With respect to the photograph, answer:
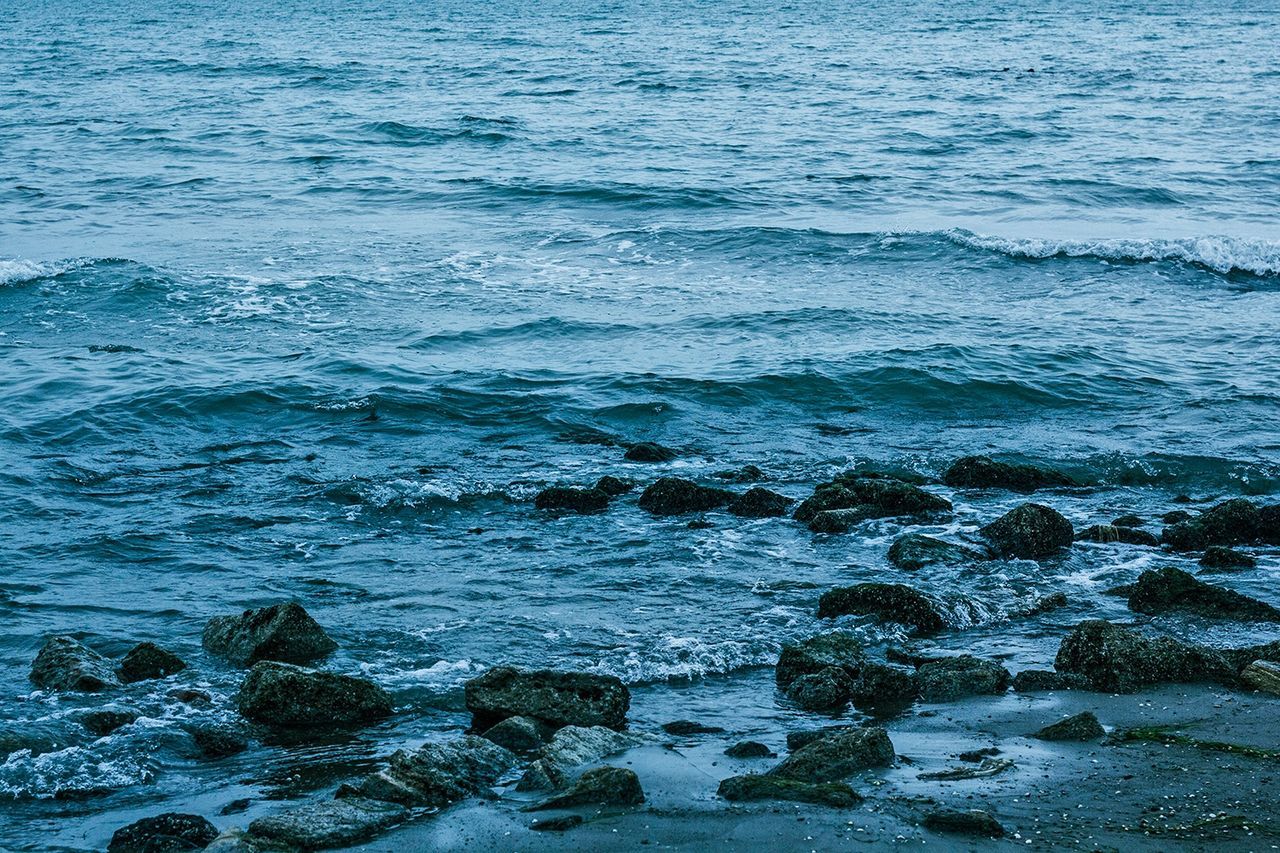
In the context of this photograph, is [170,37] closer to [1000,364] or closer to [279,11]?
[279,11]

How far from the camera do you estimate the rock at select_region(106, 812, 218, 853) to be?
715 cm

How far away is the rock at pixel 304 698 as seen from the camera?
9.13 metres

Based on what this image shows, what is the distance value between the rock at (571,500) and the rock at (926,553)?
10.2ft

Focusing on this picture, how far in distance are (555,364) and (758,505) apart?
6.22 m

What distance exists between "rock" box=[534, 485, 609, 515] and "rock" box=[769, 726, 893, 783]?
600 centimetres

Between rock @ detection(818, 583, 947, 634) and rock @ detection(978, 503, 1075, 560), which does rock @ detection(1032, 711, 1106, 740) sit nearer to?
rock @ detection(818, 583, 947, 634)

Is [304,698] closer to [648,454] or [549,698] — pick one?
[549,698]

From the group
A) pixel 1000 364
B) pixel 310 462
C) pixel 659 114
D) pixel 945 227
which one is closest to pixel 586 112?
pixel 659 114

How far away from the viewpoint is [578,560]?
40.8 feet

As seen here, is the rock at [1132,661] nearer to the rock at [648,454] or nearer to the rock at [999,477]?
the rock at [999,477]

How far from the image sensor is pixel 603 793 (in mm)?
7375

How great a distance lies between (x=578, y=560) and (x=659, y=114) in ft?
101

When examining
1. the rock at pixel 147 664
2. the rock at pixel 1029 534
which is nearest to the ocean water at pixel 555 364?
the rock at pixel 147 664

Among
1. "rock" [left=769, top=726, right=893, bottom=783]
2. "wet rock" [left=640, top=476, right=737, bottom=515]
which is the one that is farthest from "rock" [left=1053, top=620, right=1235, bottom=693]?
"wet rock" [left=640, top=476, right=737, bottom=515]
